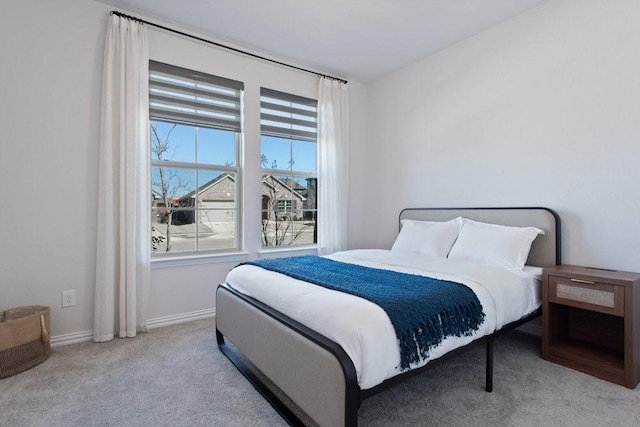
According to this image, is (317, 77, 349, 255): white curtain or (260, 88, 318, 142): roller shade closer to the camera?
(260, 88, 318, 142): roller shade

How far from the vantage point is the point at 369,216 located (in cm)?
443

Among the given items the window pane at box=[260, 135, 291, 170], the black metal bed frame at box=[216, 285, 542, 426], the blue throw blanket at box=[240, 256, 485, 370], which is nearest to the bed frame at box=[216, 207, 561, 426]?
the black metal bed frame at box=[216, 285, 542, 426]

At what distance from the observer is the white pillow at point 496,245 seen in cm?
251

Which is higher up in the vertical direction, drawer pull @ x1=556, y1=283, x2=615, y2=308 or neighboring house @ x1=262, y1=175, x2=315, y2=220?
neighboring house @ x1=262, y1=175, x2=315, y2=220

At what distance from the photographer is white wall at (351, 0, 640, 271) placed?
233 cm

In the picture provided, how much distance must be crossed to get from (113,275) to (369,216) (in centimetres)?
298

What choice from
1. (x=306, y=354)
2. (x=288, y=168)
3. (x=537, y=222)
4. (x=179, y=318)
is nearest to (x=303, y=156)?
(x=288, y=168)

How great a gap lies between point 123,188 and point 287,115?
1909mm

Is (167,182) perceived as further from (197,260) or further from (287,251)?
(287,251)

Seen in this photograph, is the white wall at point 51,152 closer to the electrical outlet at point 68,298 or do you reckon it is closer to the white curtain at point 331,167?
the electrical outlet at point 68,298

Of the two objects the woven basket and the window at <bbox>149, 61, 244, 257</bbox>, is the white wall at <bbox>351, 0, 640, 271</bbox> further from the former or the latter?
the woven basket

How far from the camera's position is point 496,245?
2.61 meters

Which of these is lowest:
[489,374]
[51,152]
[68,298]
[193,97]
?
[489,374]

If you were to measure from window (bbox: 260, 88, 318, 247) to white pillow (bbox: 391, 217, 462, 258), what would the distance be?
123 cm
